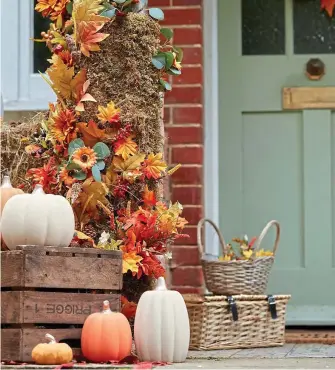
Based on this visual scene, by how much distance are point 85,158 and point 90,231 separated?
0.31 metres

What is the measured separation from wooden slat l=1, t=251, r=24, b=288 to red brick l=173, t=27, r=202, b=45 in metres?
2.09

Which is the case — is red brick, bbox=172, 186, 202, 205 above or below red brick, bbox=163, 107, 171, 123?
below

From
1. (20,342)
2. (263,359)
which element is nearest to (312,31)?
(263,359)

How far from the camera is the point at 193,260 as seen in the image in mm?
5250

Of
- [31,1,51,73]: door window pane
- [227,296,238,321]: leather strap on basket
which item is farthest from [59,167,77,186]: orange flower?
[31,1,51,73]: door window pane

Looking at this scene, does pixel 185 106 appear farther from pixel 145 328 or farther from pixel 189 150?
pixel 145 328

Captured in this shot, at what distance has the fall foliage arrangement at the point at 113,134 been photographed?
425cm

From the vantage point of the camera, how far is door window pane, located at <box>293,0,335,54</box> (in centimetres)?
552

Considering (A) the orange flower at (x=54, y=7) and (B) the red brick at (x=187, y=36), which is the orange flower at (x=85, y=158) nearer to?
(A) the orange flower at (x=54, y=7)

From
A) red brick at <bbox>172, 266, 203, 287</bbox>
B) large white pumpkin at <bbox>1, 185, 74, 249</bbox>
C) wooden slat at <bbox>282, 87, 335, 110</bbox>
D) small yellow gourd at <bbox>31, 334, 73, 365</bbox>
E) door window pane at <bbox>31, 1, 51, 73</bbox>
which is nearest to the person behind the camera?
small yellow gourd at <bbox>31, 334, 73, 365</bbox>

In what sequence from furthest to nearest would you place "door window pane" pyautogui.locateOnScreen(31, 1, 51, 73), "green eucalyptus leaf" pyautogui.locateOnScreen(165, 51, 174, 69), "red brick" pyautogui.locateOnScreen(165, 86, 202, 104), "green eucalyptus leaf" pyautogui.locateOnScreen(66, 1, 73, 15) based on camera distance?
"door window pane" pyautogui.locateOnScreen(31, 1, 51, 73)
"red brick" pyautogui.locateOnScreen(165, 86, 202, 104)
"green eucalyptus leaf" pyautogui.locateOnScreen(66, 1, 73, 15)
"green eucalyptus leaf" pyautogui.locateOnScreen(165, 51, 174, 69)

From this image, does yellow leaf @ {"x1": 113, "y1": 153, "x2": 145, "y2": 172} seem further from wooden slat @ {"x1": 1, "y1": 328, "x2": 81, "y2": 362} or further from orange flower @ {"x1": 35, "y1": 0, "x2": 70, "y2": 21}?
wooden slat @ {"x1": 1, "y1": 328, "x2": 81, "y2": 362}

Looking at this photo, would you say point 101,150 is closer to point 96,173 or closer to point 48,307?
point 96,173

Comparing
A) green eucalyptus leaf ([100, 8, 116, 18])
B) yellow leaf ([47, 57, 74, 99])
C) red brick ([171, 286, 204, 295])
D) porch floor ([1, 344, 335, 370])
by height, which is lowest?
porch floor ([1, 344, 335, 370])
